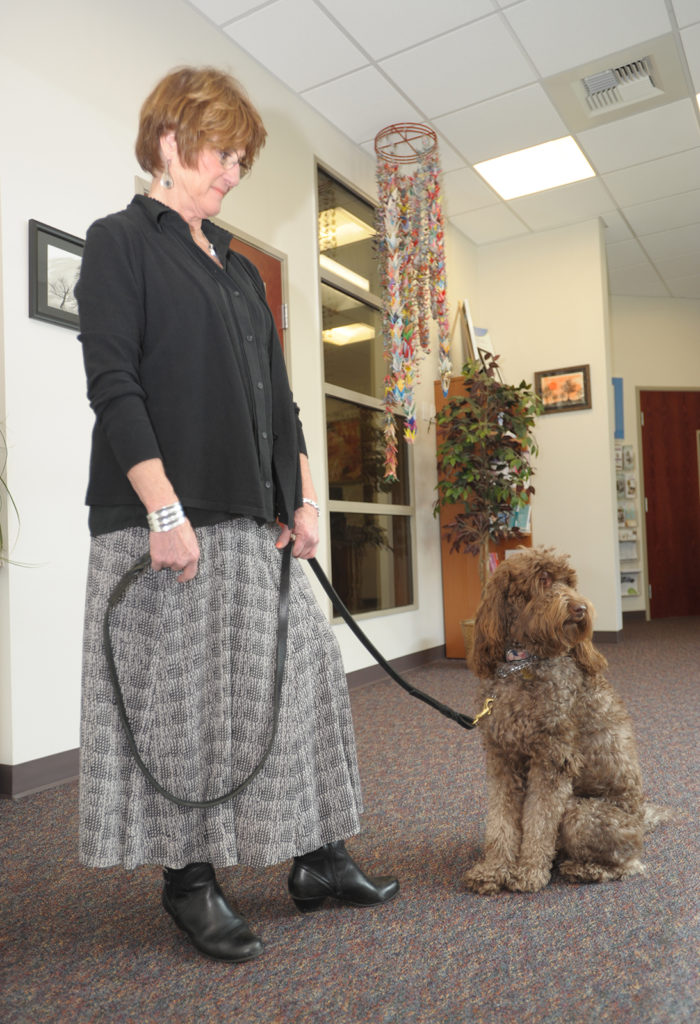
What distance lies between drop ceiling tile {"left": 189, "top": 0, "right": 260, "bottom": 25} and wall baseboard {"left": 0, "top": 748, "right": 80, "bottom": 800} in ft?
10.4

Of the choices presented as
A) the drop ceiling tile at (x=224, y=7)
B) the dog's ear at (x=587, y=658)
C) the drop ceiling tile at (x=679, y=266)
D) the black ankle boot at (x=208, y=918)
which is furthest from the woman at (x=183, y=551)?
the drop ceiling tile at (x=679, y=266)

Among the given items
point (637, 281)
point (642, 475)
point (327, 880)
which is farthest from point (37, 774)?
point (637, 281)

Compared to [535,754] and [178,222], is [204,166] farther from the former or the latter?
[535,754]

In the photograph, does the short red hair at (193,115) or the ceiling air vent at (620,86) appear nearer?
the short red hair at (193,115)

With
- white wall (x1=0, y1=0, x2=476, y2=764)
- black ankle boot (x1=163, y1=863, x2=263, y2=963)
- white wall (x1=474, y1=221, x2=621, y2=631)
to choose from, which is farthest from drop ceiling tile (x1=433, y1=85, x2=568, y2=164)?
black ankle boot (x1=163, y1=863, x2=263, y2=963)

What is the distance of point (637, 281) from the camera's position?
24.5 feet

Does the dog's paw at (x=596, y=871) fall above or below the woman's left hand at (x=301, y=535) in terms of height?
below

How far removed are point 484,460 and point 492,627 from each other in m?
3.29

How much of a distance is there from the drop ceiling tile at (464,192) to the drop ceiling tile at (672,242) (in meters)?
1.66

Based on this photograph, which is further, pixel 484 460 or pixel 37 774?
pixel 484 460

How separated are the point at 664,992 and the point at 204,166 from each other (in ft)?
5.21

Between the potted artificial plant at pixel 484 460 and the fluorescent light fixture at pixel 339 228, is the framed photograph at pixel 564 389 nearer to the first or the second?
the potted artificial plant at pixel 484 460

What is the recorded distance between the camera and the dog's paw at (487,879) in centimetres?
161

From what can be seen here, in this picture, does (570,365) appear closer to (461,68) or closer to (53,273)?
(461,68)
